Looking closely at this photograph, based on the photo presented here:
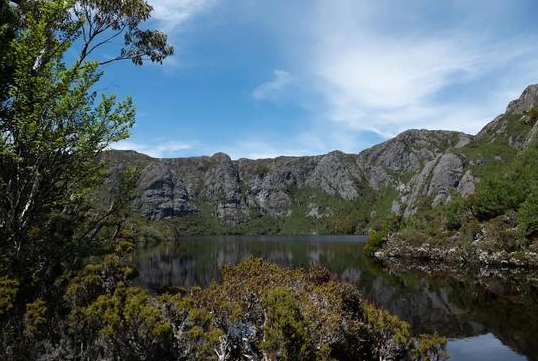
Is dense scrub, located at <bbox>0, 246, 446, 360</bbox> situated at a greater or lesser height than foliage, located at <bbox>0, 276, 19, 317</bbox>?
lesser

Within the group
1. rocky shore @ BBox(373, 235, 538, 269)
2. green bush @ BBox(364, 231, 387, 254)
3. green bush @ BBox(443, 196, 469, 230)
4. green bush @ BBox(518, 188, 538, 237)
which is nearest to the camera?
rocky shore @ BBox(373, 235, 538, 269)

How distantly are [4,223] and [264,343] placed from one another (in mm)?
11125

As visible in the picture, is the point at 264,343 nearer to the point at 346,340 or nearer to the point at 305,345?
the point at 305,345

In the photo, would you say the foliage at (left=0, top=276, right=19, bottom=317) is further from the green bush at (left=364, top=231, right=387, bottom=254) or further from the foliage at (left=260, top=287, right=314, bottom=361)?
the green bush at (left=364, top=231, right=387, bottom=254)

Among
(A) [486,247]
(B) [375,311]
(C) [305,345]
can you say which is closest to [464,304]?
(B) [375,311]

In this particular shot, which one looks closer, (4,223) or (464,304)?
(4,223)

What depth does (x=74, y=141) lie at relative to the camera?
53.1 ft

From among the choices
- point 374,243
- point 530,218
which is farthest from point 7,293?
point 374,243

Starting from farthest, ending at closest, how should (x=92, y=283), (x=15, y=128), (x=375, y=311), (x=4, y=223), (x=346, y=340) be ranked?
(x=375, y=311) < (x=346, y=340) < (x=92, y=283) < (x=4, y=223) < (x=15, y=128)

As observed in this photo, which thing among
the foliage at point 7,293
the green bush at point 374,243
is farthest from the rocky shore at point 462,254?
the foliage at point 7,293

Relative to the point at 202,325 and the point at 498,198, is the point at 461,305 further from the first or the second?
the point at 498,198

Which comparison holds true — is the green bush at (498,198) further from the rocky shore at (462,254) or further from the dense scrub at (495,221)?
the rocky shore at (462,254)

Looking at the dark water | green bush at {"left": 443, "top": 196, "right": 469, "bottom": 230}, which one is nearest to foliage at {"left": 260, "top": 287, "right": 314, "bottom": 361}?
the dark water

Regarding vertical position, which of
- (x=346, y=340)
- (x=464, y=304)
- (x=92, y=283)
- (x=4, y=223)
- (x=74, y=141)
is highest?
(x=74, y=141)
